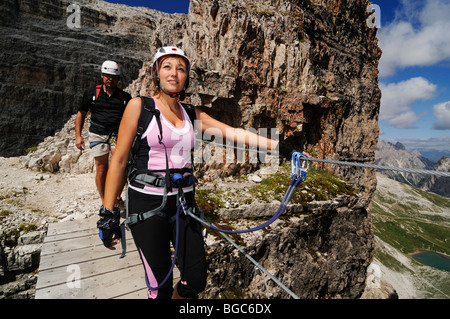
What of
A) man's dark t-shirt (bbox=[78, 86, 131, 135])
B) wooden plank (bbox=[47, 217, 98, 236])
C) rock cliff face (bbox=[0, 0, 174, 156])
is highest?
rock cliff face (bbox=[0, 0, 174, 156])

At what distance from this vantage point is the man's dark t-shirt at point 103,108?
5363 millimetres

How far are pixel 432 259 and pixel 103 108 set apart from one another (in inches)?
7382

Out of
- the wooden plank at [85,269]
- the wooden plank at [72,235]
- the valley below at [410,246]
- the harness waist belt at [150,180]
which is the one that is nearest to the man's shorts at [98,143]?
the wooden plank at [72,235]

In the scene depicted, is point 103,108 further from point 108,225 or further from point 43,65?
point 43,65

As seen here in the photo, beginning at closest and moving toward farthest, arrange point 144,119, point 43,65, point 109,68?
point 144,119 → point 109,68 → point 43,65

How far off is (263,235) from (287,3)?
13.9 metres

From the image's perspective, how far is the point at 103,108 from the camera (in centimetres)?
541

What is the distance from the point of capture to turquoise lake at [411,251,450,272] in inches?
4838

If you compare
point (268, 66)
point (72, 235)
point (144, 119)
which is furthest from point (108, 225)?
point (268, 66)

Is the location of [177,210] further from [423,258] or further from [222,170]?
[423,258]

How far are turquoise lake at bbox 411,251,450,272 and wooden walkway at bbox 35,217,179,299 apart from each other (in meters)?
176

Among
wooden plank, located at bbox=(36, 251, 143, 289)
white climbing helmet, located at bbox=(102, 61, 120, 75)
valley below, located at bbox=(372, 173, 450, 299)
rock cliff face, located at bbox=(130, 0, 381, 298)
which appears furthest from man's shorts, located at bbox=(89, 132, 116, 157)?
valley below, located at bbox=(372, 173, 450, 299)

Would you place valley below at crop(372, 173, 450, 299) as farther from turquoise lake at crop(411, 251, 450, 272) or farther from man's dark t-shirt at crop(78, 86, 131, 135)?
man's dark t-shirt at crop(78, 86, 131, 135)
